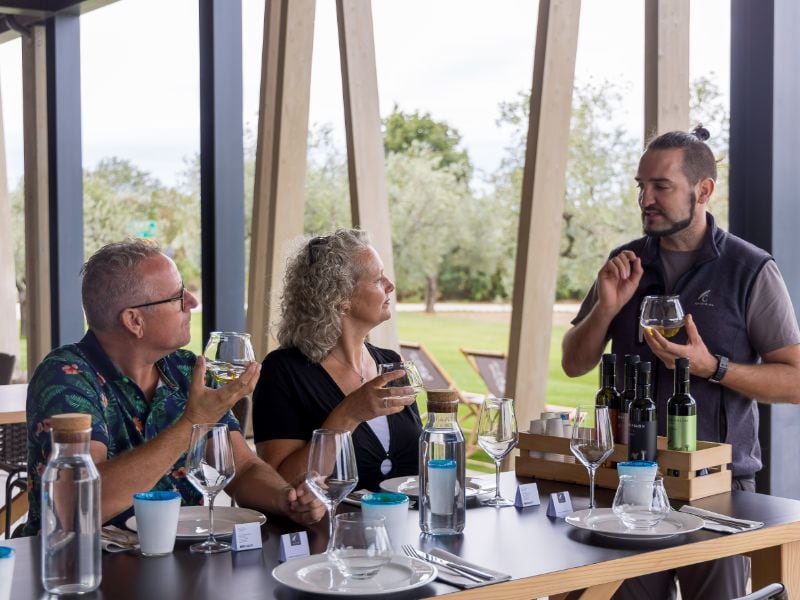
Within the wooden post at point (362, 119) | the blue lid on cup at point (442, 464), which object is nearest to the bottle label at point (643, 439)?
the blue lid on cup at point (442, 464)

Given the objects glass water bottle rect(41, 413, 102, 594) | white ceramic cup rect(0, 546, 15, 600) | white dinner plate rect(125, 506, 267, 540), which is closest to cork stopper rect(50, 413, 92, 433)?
glass water bottle rect(41, 413, 102, 594)

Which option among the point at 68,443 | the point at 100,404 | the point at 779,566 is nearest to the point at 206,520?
the point at 100,404

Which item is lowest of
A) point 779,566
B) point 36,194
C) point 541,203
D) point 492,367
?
point 492,367

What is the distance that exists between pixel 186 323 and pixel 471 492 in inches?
30.1

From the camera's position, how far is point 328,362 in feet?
9.00

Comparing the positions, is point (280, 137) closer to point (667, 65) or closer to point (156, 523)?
point (667, 65)

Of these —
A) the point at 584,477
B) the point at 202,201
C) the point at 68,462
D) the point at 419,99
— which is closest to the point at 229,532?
the point at 68,462

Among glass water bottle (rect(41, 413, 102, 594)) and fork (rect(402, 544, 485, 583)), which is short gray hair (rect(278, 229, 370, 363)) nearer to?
fork (rect(402, 544, 485, 583))

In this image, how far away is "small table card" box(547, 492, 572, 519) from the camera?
208cm

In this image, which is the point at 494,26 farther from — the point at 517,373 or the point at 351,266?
the point at 351,266

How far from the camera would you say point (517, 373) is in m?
3.89

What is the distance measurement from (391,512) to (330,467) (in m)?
0.14

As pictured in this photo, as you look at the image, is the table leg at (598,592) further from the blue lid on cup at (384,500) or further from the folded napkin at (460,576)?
the blue lid on cup at (384,500)

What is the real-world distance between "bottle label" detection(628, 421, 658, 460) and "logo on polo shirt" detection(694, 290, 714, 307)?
0.69 meters
